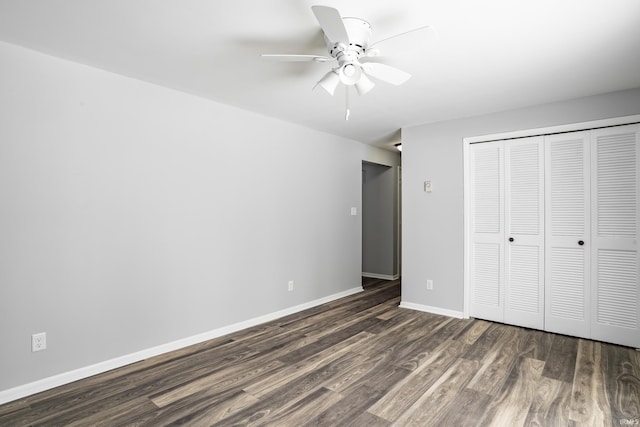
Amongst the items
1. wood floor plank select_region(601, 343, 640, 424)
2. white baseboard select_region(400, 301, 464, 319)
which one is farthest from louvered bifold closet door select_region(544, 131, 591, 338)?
white baseboard select_region(400, 301, 464, 319)

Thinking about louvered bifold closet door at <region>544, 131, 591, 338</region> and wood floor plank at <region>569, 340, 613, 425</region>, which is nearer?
wood floor plank at <region>569, 340, 613, 425</region>

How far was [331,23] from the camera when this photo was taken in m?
1.77

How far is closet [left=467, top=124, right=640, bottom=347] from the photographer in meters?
3.18

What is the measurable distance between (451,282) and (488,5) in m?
3.06

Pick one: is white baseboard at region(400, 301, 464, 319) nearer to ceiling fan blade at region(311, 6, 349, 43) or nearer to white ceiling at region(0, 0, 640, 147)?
white ceiling at region(0, 0, 640, 147)

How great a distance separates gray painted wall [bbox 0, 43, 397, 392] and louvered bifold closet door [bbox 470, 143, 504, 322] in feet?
6.97

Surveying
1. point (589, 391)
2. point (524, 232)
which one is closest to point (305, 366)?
point (589, 391)

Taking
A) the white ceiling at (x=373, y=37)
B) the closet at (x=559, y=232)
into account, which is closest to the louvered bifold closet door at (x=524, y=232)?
the closet at (x=559, y=232)

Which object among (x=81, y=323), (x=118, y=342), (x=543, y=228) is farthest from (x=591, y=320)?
(x=81, y=323)

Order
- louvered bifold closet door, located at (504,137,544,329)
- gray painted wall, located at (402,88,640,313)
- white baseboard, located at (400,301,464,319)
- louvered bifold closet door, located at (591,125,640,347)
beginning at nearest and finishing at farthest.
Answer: louvered bifold closet door, located at (591,125,640,347) → louvered bifold closet door, located at (504,137,544,329) → gray painted wall, located at (402,88,640,313) → white baseboard, located at (400,301,464,319)

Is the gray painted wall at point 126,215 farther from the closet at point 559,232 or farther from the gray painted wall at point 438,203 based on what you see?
the closet at point 559,232

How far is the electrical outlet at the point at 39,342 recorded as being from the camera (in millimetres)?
2375

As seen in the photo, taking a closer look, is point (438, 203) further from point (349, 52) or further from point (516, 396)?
point (349, 52)

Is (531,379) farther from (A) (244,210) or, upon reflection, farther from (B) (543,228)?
(A) (244,210)
